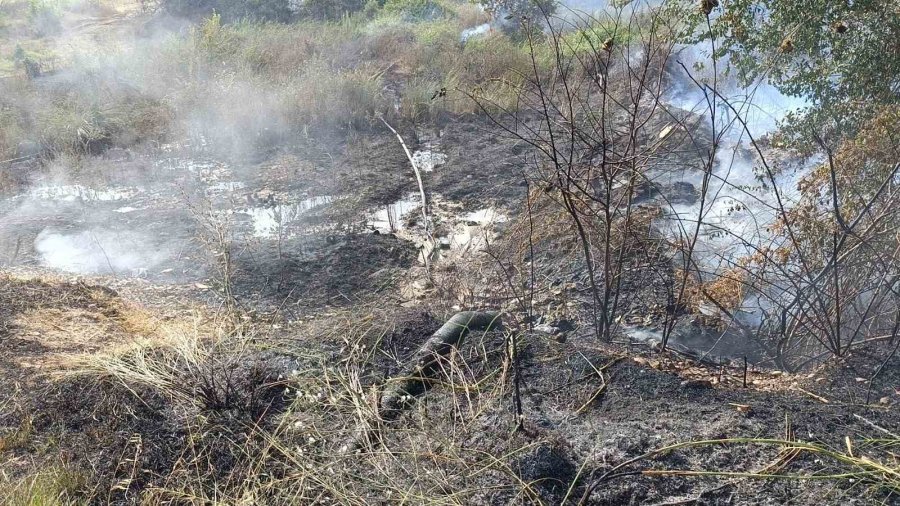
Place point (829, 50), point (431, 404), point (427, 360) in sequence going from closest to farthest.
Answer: point (431, 404) < point (427, 360) < point (829, 50)

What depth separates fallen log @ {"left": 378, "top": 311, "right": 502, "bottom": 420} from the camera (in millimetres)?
3656

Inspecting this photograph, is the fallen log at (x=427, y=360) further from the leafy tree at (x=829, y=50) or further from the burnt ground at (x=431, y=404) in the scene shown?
the leafy tree at (x=829, y=50)

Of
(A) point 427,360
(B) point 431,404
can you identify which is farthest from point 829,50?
(B) point 431,404

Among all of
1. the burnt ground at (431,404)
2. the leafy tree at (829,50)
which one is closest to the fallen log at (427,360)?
the burnt ground at (431,404)

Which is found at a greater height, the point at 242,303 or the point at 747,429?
the point at 747,429

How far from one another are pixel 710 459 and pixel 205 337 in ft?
10.4

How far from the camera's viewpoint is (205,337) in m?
4.57

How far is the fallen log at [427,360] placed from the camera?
3656 mm

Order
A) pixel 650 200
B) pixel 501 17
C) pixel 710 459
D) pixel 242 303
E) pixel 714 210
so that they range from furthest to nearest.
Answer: pixel 501 17
pixel 650 200
pixel 714 210
pixel 242 303
pixel 710 459

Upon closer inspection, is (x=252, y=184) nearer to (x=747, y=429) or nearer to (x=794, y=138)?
(x=794, y=138)

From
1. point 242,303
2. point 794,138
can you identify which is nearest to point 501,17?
point 794,138

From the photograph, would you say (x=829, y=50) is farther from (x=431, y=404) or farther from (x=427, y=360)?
(x=431, y=404)

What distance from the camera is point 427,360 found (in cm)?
400

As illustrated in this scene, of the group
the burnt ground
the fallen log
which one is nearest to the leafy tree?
the burnt ground
